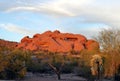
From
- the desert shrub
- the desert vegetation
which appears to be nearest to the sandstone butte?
the desert vegetation

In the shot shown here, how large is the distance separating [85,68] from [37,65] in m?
13.4

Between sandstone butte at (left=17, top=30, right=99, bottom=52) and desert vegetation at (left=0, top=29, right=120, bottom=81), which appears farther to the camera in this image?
sandstone butte at (left=17, top=30, right=99, bottom=52)

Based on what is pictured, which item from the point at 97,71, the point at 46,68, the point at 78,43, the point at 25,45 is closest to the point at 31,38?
the point at 25,45

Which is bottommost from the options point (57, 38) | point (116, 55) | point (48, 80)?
point (48, 80)

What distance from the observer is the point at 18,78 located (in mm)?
51281

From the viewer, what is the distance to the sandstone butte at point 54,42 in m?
130

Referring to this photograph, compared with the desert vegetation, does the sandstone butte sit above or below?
above

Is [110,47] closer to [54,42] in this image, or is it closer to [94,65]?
[94,65]

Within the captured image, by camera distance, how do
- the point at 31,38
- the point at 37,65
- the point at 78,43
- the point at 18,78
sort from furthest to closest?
the point at 31,38 < the point at 78,43 < the point at 37,65 < the point at 18,78

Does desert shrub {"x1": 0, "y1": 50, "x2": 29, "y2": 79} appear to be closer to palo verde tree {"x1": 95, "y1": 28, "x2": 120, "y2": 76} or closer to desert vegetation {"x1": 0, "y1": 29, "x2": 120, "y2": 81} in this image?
desert vegetation {"x1": 0, "y1": 29, "x2": 120, "y2": 81}

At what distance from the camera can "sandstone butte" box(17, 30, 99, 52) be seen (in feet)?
428

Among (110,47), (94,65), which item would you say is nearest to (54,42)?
(110,47)

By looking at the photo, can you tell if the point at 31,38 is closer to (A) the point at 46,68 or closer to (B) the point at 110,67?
(A) the point at 46,68

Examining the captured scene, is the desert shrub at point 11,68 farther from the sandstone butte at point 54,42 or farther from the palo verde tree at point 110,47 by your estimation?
the sandstone butte at point 54,42
